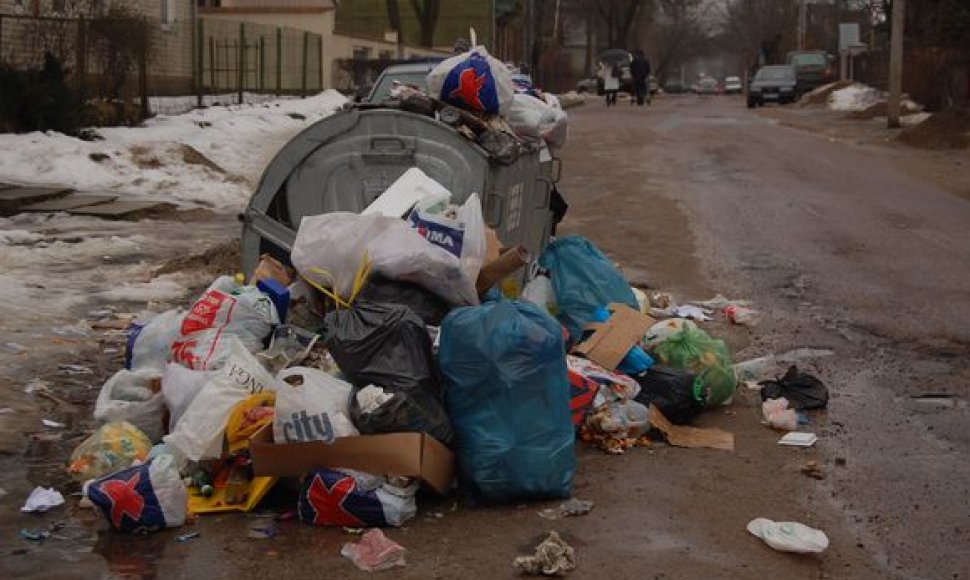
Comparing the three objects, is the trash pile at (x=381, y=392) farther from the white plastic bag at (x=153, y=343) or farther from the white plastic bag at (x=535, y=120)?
the white plastic bag at (x=535, y=120)

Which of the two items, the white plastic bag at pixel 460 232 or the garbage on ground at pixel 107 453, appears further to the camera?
the white plastic bag at pixel 460 232

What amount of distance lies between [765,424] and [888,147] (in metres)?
18.7

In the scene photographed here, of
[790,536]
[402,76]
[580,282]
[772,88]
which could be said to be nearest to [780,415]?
[790,536]

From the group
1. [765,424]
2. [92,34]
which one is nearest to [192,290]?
[765,424]

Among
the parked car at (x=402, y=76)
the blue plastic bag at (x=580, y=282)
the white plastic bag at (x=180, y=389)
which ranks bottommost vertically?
the white plastic bag at (x=180, y=389)

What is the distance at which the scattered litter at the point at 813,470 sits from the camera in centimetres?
511

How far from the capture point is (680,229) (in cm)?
1229

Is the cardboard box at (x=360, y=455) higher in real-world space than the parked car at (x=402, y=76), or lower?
lower

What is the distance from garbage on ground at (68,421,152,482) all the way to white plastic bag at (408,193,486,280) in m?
1.59

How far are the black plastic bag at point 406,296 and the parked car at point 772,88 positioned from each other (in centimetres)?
3992

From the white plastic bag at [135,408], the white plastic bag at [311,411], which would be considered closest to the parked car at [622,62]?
the white plastic bag at [135,408]

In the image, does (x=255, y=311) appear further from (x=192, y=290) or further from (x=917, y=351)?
(x=917, y=351)

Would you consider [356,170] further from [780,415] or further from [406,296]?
[780,415]

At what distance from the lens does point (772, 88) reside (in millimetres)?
44312
